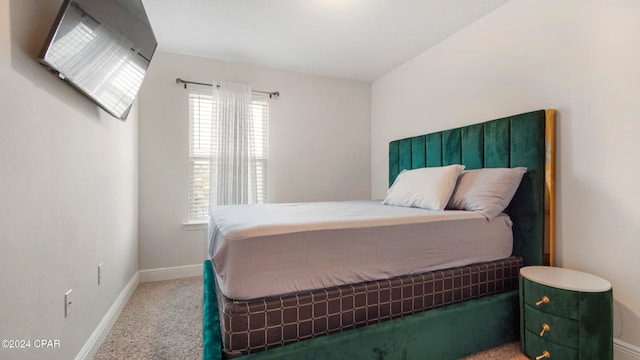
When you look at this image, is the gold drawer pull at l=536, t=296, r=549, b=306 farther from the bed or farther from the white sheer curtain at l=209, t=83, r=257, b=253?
the white sheer curtain at l=209, t=83, r=257, b=253

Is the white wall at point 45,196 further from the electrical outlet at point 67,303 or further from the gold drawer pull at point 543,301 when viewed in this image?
the gold drawer pull at point 543,301

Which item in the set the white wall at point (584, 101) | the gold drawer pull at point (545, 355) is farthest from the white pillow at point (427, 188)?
the gold drawer pull at point (545, 355)

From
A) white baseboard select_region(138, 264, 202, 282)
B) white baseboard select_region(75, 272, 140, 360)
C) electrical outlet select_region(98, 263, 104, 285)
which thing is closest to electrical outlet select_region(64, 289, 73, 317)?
white baseboard select_region(75, 272, 140, 360)

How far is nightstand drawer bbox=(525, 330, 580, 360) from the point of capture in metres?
1.34

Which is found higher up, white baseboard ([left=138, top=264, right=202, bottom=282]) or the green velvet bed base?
the green velvet bed base

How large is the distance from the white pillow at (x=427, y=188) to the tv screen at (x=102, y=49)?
2.23 m

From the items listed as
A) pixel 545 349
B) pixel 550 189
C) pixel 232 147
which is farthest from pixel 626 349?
pixel 232 147

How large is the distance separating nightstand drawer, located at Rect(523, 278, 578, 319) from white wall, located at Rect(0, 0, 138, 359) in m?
2.30

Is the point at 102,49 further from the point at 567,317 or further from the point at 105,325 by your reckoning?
the point at 567,317

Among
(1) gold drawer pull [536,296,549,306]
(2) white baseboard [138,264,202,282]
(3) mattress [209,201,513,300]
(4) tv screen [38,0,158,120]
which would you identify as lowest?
(2) white baseboard [138,264,202,282]

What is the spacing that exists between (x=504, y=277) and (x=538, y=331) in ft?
1.17

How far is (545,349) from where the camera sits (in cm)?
141

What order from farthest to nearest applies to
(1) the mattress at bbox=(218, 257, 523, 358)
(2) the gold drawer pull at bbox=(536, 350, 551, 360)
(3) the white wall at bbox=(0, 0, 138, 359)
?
(2) the gold drawer pull at bbox=(536, 350, 551, 360)
(1) the mattress at bbox=(218, 257, 523, 358)
(3) the white wall at bbox=(0, 0, 138, 359)

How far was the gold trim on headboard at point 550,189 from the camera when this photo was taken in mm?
1781
